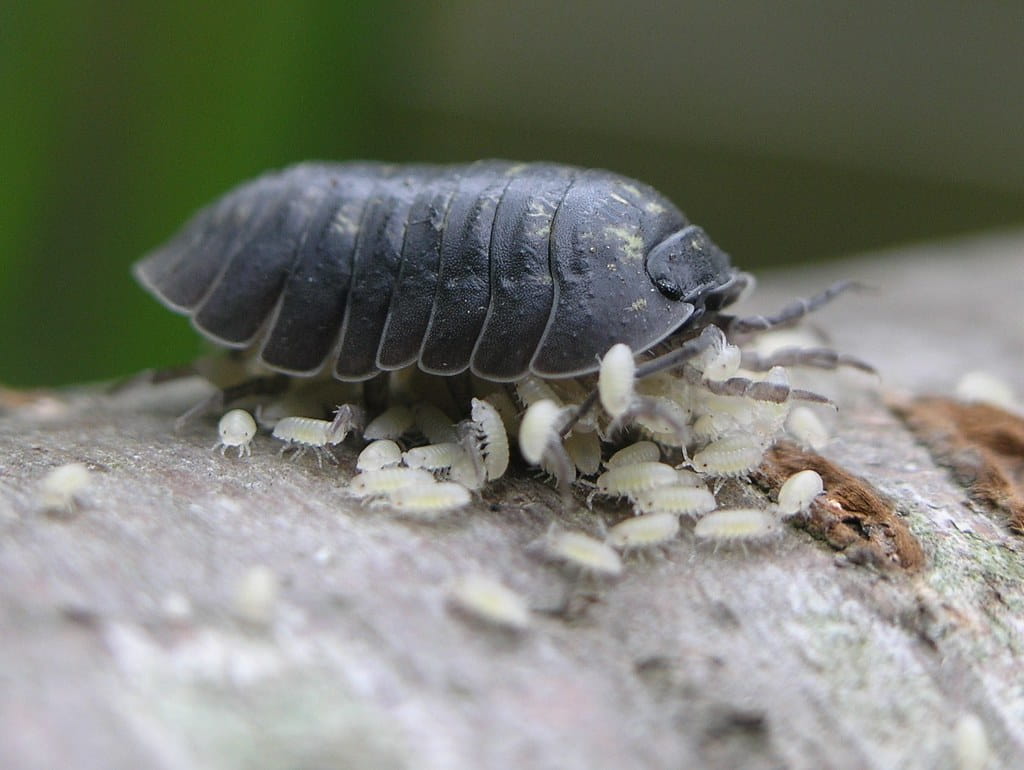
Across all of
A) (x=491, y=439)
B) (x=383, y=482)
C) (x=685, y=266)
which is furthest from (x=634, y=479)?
(x=685, y=266)

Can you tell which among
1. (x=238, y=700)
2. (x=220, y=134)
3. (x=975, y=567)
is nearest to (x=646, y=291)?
(x=975, y=567)

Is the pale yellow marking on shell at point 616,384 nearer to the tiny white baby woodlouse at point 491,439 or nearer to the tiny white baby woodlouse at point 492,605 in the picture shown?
the tiny white baby woodlouse at point 491,439

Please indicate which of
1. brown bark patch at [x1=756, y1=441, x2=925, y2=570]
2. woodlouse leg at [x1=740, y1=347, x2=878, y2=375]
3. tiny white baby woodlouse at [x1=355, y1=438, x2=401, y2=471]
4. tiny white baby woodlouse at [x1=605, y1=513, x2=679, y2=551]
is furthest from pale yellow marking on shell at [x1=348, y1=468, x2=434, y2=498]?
woodlouse leg at [x1=740, y1=347, x2=878, y2=375]

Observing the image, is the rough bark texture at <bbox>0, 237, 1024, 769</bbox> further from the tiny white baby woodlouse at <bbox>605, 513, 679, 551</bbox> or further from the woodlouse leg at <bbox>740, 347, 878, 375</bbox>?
the woodlouse leg at <bbox>740, 347, 878, 375</bbox>

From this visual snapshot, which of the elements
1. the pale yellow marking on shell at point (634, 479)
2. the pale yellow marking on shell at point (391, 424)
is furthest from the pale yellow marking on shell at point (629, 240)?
the pale yellow marking on shell at point (391, 424)

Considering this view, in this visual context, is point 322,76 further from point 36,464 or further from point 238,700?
point 238,700

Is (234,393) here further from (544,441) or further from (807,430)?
(807,430)
